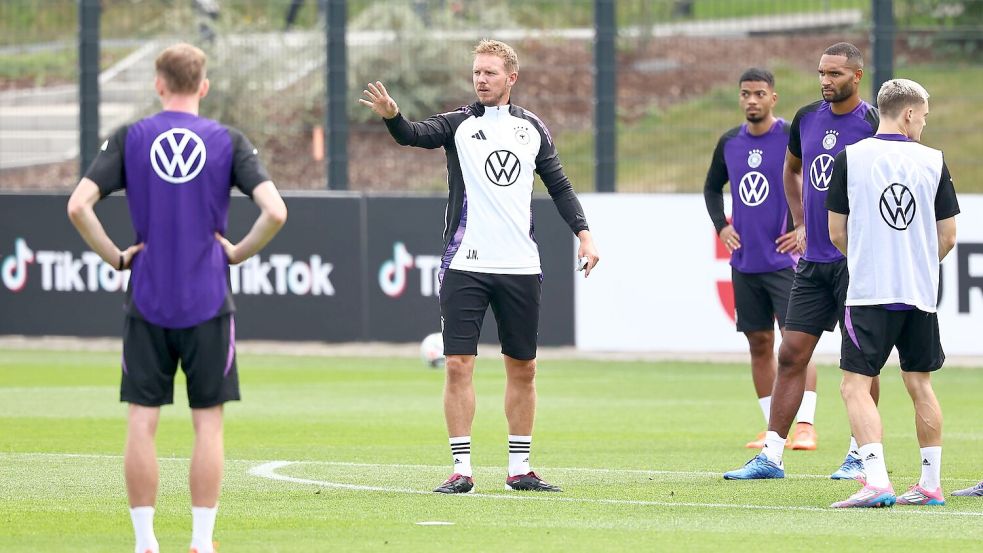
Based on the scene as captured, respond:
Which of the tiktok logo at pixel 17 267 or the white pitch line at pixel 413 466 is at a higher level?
the tiktok logo at pixel 17 267

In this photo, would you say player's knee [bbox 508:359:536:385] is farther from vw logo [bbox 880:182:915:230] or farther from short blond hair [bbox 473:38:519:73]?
vw logo [bbox 880:182:915:230]

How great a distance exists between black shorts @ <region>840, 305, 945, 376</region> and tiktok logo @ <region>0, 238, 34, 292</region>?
42.4 feet

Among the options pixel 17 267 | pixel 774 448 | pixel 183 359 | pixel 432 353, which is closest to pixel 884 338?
pixel 774 448

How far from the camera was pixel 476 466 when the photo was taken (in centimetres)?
998

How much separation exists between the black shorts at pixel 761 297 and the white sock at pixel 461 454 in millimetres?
2867

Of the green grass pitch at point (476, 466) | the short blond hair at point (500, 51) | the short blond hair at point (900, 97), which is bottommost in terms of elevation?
the green grass pitch at point (476, 466)

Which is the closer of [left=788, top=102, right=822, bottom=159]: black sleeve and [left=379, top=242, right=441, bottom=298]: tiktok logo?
[left=788, top=102, right=822, bottom=159]: black sleeve

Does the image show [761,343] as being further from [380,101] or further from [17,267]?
[17,267]

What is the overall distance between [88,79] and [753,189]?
11.3 m

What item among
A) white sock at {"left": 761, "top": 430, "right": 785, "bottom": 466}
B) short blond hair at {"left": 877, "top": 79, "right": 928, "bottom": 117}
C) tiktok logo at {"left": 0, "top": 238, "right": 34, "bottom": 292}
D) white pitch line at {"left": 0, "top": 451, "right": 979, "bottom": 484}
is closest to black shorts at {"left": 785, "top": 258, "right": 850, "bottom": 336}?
white sock at {"left": 761, "top": 430, "right": 785, "bottom": 466}

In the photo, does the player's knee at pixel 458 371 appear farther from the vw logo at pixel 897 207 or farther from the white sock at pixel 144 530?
the white sock at pixel 144 530

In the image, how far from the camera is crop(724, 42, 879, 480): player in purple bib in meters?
8.99

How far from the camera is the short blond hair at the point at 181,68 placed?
648cm

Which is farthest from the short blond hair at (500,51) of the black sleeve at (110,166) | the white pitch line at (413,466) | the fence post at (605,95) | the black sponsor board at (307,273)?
the fence post at (605,95)
